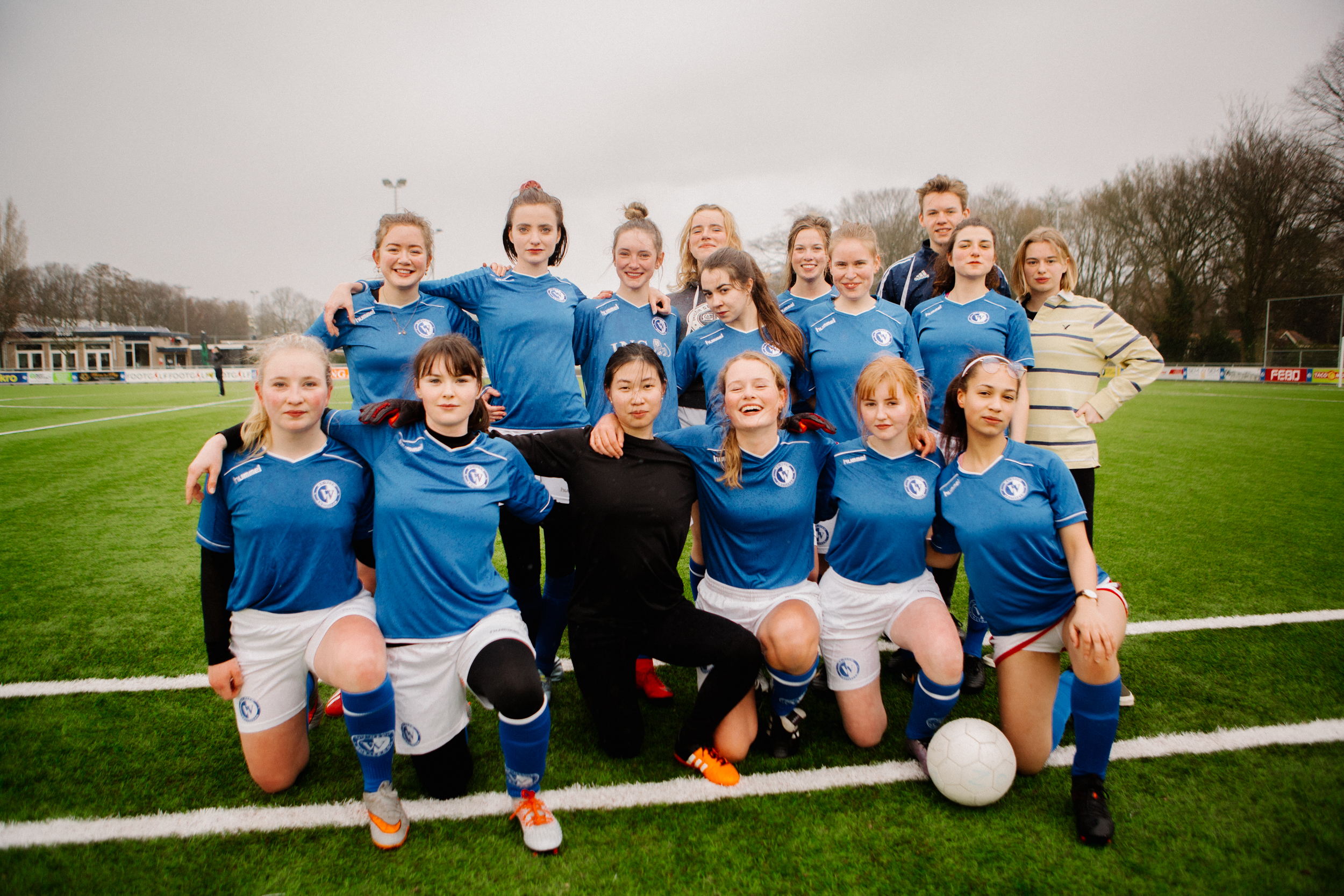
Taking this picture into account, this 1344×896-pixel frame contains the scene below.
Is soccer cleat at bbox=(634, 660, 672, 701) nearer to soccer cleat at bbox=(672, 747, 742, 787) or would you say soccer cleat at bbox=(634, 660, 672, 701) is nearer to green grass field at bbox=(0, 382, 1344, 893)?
green grass field at bbox=(0, 382, 1344, 893)

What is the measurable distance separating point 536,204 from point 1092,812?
3.54 metres

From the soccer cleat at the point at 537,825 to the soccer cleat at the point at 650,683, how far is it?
969mm

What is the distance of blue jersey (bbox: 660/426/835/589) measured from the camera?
9.19 ft

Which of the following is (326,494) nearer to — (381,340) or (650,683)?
(381,340)

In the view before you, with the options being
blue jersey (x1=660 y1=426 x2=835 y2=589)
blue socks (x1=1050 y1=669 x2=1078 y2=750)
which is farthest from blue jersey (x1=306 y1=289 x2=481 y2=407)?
blue socks (x1=1050 y1=669 x2=1078 y2=750)

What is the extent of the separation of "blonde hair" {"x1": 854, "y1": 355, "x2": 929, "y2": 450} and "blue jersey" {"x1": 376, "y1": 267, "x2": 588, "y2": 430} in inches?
56.3

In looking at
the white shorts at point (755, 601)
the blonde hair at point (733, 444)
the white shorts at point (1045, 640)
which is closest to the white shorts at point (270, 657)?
the white shorts at point (755, 601)

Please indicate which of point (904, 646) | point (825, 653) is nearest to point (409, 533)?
point (825, 653)

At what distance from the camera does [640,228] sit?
11.3 ft

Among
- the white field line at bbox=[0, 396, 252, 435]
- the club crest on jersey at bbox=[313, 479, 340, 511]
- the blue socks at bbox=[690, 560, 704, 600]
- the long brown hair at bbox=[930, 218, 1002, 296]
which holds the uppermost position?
the long brown hair at bbox=[930, 218, 1002, 296]

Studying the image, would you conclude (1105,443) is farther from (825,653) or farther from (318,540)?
(318,540)

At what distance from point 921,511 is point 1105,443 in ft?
35.2

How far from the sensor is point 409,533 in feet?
7.91

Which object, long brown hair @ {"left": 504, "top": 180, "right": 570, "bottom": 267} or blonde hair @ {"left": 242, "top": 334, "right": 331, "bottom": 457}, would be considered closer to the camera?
blonde hair @ {"left": 242, "top": 334, "right": 331, "bottom": 457}
